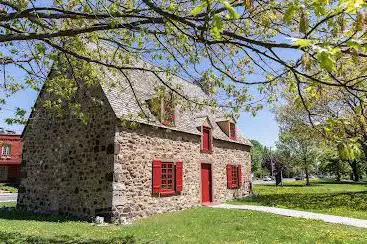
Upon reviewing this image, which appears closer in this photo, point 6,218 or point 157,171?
point 6,218

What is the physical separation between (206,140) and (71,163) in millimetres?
7693

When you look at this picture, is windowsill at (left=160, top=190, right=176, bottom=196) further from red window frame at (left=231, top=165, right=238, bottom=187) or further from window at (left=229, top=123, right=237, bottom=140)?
window at (left=229, top=123, right=237, bottom=140)

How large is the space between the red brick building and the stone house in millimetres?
24629

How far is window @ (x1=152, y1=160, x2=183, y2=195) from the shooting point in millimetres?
14234

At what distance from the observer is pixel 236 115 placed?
271 inches

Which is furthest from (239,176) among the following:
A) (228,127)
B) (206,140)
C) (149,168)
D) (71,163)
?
(71,163)

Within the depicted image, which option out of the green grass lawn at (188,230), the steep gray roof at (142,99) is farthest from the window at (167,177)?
the steep gray roof at (142,99)

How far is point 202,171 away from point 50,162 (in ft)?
26.0

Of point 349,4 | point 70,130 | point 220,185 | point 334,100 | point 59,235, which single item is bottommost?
point 59,235

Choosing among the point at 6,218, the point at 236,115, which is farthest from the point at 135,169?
the point at 236,115

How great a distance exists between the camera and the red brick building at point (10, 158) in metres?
37.7

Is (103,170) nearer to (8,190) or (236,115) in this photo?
(236,115)

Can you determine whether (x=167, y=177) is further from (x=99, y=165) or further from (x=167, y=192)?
(x=99, y=165)

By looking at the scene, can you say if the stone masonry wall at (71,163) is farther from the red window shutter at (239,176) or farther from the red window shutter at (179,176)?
the red window shutter at (239,176)
